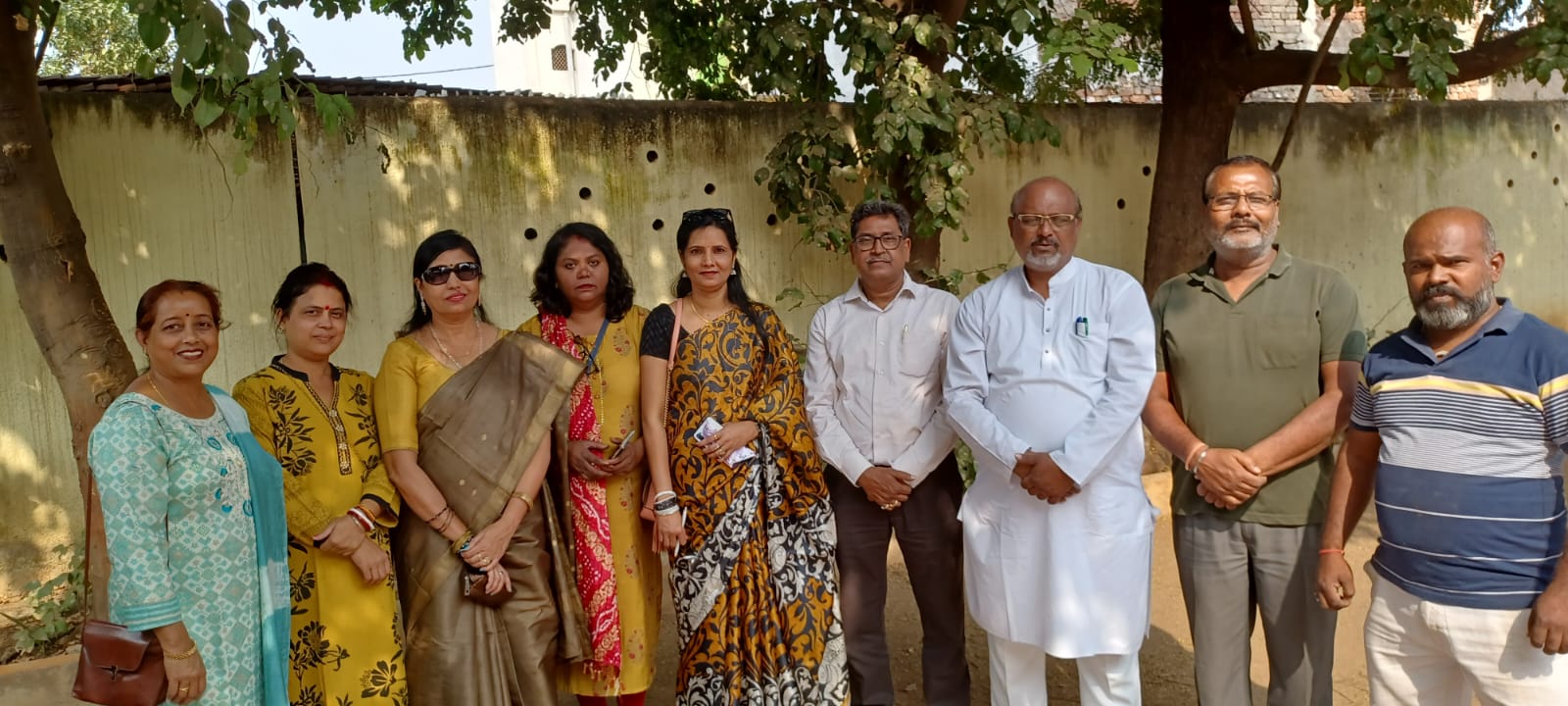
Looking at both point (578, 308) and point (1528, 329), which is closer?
point (1528, 329)

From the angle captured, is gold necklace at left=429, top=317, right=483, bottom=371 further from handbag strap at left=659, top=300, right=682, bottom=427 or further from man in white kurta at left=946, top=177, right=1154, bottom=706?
man in white kurta at left=946, top=177, right=1154, bottom=706

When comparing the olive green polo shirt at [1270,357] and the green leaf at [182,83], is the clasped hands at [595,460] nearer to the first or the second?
the green leaf at [182,83]

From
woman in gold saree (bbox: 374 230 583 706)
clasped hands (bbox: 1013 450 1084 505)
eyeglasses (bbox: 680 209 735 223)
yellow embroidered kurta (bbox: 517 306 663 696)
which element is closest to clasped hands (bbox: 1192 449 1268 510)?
clasped hands (bbox: 1013 450 1084 505)

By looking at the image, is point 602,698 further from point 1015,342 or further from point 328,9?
point 328,9

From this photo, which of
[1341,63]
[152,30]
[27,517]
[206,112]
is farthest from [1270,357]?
[27,517]

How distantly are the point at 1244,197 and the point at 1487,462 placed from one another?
0.85m

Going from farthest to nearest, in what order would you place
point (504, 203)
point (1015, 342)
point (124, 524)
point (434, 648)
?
1. point (504, 203)
2. point (1015, 342)
3. point (434, 648)
4. point (124, 524)

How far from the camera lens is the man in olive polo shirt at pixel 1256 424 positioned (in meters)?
2.71

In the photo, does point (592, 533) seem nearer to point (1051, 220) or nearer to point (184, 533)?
point (184, 533)

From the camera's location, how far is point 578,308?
301cm

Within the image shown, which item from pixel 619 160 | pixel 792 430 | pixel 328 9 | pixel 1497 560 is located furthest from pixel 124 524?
pixel 328 9

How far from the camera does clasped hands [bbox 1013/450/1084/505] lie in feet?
8.99

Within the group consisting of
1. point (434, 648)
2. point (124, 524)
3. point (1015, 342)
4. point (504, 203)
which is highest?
point (504, 203)

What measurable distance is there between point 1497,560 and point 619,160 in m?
4.12
